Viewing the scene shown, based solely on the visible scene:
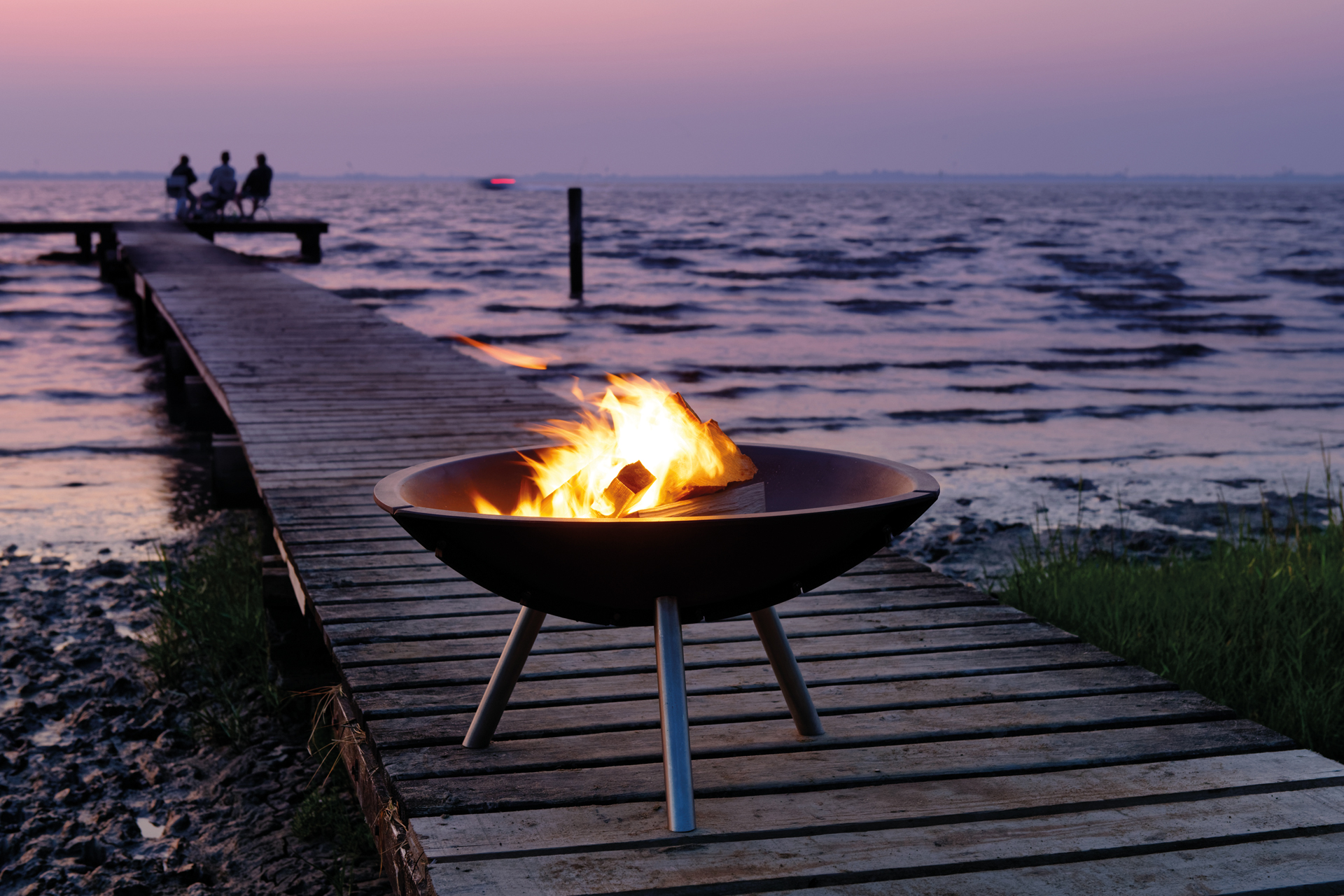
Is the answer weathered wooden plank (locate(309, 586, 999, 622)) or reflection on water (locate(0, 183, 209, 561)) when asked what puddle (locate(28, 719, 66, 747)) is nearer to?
weathered wooden plank (locate(309, 586, 999, 622))

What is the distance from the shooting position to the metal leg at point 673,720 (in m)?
2.20

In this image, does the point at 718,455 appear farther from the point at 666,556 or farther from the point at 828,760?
the point at 828,760

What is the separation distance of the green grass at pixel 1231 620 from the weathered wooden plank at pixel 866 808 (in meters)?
1.27

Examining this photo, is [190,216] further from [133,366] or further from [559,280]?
[133,366]

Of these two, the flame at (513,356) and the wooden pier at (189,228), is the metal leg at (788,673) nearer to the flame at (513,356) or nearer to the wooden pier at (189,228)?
the flame at (513,356)

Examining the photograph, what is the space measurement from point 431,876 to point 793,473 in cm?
118

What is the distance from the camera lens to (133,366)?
14.5 meters

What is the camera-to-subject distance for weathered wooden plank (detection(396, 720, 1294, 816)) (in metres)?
2.34

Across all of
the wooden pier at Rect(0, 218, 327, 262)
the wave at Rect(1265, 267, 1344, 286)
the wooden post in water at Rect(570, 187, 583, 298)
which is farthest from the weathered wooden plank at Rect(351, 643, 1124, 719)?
the wave at Rect(1265, 267, 1344, 286)

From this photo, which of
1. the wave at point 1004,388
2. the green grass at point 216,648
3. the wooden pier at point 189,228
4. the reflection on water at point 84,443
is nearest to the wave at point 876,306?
the wave at point 1004,388

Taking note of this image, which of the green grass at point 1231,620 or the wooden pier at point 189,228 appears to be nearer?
the green grass at point 1231,620

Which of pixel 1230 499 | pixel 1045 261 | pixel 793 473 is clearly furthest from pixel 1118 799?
pixel 1045 261

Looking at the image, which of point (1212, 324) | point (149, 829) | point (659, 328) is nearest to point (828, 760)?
point (149, 829)

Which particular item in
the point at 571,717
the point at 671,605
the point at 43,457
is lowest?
the point at 43,457
